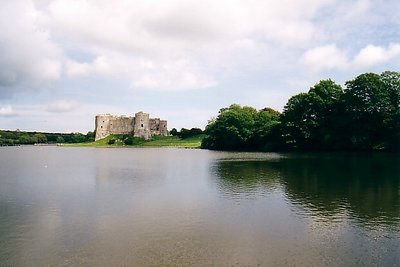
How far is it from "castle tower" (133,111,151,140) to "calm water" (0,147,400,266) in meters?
141

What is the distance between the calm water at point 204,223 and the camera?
14406 mm

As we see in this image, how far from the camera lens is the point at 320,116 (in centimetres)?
8750

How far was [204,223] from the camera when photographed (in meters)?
19.7

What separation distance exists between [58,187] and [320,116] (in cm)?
6712

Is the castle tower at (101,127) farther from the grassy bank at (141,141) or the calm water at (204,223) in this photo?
the calm water at (204,223)

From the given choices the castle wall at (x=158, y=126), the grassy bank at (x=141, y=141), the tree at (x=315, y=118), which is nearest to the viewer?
the tree at (x=315, y=118)

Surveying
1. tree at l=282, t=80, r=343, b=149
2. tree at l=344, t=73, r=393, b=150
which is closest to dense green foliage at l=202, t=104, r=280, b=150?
tree at l=282, t=80, r=343, b=149

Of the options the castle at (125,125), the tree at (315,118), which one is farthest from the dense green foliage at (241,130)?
the castle at (125,125)

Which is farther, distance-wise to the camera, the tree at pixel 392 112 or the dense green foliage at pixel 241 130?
the dense green foliage at pixel 241 130

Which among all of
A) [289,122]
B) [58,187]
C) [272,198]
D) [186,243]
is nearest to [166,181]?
[58,187]

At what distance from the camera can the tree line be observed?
76.7 metres

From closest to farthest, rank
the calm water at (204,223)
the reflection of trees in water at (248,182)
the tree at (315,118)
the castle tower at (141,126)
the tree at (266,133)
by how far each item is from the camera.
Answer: the calm water at (204,223) → the reflection of trees in water at (248,182) → the tree at (315,118) → the tree at (266,133) → the castle tower at (141,126)

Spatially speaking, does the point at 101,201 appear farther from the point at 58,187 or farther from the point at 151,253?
the point at 151,253

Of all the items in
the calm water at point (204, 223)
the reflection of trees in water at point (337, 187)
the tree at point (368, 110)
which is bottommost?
the calm water at point (204, 223)
